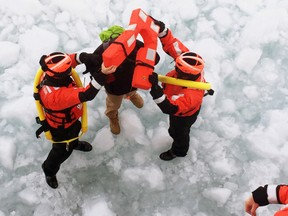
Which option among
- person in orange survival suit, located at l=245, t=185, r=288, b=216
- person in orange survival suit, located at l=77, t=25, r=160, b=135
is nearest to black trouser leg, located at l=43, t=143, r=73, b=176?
person in orange survival suit, located at l=77, t=25, r=160, b=135

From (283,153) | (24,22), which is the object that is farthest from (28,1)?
(283,153)

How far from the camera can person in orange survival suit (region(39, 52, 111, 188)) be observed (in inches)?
83.6

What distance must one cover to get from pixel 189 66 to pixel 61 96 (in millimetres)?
802

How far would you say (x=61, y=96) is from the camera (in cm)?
213

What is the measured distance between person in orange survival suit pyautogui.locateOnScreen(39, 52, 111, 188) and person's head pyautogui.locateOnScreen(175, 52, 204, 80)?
0.48m

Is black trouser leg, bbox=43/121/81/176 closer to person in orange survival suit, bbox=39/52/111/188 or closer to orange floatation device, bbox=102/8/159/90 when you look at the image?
person in orange survival suit, bbox=39/52/111/188

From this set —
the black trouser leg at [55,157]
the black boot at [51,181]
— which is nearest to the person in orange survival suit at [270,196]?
the black trouser leg at [55,157]

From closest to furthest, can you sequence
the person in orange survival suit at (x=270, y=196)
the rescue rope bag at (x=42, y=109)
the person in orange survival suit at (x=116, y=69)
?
the person in orange survival suit at (x=270, y=196) < the rescue rope bag at (x=42, y=109) < the person in orange survival suit at (x=116, y=69)

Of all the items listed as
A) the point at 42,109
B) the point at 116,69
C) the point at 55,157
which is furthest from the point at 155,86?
the point at 55,157

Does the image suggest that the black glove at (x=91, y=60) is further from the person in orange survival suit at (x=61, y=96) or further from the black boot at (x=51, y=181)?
the black boot at (x=51, y=181)

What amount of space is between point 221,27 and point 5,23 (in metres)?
2.07

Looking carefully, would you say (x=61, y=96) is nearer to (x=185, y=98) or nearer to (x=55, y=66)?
(x=55, y=66)

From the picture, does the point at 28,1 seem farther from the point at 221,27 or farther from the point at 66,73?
the point at 221,27

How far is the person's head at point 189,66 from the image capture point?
214 cm
